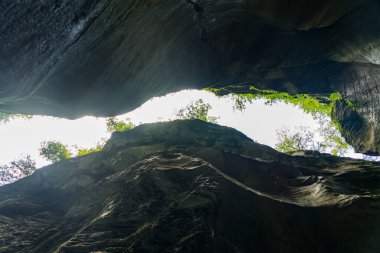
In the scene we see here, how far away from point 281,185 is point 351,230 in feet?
8.63

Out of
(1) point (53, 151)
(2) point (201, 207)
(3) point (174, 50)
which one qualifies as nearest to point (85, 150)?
(1) point (53, 151)

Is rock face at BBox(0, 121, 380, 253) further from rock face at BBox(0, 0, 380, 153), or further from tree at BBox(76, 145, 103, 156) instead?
tree at BBox(76, 145, 103, 156)

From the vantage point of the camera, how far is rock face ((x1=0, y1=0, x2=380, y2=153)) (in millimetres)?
6398

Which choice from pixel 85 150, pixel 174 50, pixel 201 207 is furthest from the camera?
pixel 85 150

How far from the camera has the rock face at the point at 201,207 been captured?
6.11 m

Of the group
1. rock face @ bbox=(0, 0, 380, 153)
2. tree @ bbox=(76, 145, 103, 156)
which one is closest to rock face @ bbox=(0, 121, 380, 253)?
rock face @ bbox=(0, 0, 380, 153)

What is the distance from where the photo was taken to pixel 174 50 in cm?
1185

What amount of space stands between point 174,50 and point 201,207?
7340 millimetres

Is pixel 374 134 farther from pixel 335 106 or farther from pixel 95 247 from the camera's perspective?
pixel 95 247

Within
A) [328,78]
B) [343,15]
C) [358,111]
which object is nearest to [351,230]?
[343,15]

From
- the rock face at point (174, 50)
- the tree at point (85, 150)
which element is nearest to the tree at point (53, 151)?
the tree at point (85, 150)

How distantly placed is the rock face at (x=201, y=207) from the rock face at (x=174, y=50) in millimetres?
3377

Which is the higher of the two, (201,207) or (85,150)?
(85,150)

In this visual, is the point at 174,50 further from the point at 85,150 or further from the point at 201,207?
the point at 85,150
